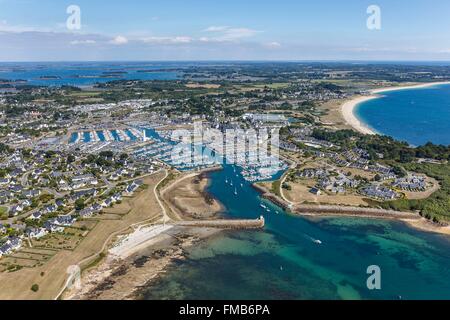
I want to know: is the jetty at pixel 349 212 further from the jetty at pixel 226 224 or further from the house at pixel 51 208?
the house at pixel 51 208

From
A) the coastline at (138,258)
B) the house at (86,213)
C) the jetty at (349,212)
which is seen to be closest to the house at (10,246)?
the house at (86,213)

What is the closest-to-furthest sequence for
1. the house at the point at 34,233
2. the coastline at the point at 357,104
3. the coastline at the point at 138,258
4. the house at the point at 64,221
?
the coastline at the point at 138,258 < the house at the point at 34,233 < the house at the point at 64,221 < the coastline at the point at 357,104

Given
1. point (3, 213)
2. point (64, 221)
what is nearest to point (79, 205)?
point (64, 221)

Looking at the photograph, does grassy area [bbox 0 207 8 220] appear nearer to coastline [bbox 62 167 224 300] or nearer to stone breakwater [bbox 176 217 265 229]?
coastline [bbox 62 167 224 300]

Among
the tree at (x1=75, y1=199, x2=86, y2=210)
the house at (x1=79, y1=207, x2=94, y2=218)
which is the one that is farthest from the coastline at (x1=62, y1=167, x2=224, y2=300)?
the tree at (x1=75, y1=199, x2=86, y2=210)

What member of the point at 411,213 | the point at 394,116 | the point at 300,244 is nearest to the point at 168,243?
the point at 300,244

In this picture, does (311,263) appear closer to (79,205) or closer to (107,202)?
(107,202)
